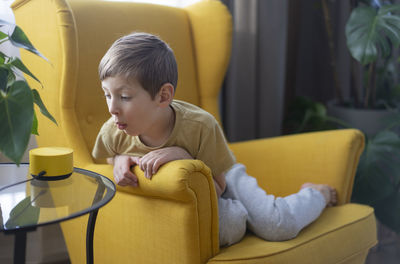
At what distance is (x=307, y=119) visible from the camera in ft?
7.06

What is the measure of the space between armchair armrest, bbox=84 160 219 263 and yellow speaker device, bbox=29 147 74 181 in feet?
0.57

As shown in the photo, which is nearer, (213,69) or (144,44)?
(144,44)

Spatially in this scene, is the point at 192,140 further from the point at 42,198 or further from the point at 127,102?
the point at 42,198

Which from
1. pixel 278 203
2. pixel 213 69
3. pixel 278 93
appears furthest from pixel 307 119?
pixel 278 203

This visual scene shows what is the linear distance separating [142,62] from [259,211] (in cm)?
53

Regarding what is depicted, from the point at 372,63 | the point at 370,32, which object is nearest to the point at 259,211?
the point at 370,32

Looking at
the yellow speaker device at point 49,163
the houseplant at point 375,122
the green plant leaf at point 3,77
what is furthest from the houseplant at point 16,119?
the houseplant at point 375,122

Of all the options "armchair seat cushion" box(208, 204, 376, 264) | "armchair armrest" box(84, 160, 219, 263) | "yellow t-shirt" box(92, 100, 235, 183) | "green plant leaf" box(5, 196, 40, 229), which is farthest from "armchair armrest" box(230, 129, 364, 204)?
"green plant leaf" box(5, 196, 40, 229)

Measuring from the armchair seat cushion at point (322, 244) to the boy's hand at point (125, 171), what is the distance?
273 mm

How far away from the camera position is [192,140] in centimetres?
115

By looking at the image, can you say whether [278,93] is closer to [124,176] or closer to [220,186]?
[220,186]

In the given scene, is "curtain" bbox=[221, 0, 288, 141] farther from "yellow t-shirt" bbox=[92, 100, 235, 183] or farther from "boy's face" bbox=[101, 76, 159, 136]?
"boy's face" bbox=[101, 76, 159, 136]

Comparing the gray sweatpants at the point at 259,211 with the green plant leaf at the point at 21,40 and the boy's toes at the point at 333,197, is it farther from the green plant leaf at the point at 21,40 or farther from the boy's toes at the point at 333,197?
the green plant leaf at the point at 21,40

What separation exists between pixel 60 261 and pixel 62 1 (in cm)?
105
